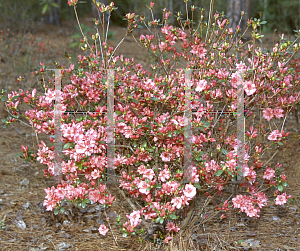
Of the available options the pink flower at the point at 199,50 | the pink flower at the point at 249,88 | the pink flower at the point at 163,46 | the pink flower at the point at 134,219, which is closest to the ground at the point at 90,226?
the pink flower at the point at 134,219

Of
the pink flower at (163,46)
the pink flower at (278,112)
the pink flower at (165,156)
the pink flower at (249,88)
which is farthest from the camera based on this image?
the pink flower at (163,46)

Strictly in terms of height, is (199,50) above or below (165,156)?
above

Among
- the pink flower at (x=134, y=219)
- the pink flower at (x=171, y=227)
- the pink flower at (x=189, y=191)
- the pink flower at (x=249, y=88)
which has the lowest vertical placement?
the pink flower at (x=171, y=227)

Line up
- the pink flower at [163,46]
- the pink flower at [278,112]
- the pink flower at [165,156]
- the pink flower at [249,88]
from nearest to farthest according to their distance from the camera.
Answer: the pink flower at [249,88] < the pink flower at [165,156] < the pink flower at [278,112] < the pink flower at [163,46]

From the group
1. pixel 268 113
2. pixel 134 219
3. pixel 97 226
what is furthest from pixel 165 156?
pixel 97 226

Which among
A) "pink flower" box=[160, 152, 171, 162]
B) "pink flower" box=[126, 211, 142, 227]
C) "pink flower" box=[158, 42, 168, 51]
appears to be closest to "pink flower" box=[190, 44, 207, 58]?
"pink flower" box=[158, 42, 168, 51]

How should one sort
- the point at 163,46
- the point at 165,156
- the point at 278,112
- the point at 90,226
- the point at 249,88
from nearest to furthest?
the point at 249,88
the point at 165,156
the point at 278,112
the point at 163,46
the point at 90,226

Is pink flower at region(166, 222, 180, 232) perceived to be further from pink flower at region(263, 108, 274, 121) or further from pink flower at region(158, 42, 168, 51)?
pink flower at region(158, 42, 168, 51)

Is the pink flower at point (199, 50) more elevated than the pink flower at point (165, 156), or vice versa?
the pink flower at point (199, 50)

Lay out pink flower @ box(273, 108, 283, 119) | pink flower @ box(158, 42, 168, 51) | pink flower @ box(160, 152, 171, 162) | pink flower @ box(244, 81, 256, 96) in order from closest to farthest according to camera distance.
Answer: pink flower @ box(244, 81, 256, 96)
pink flower @ box(160, 152, 171, 162)
pink flower @ box(273, 108, 283, 119)
pink flower @ box(158, 42, 168, 51)

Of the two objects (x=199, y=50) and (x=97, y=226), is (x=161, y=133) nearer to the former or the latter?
(x=199, y=50)

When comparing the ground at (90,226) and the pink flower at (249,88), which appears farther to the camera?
the ground at (90,226)

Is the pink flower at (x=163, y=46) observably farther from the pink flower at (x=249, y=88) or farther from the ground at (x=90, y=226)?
the ground at (x=90, y=226)

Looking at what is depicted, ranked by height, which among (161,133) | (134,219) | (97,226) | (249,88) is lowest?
(97,226)
